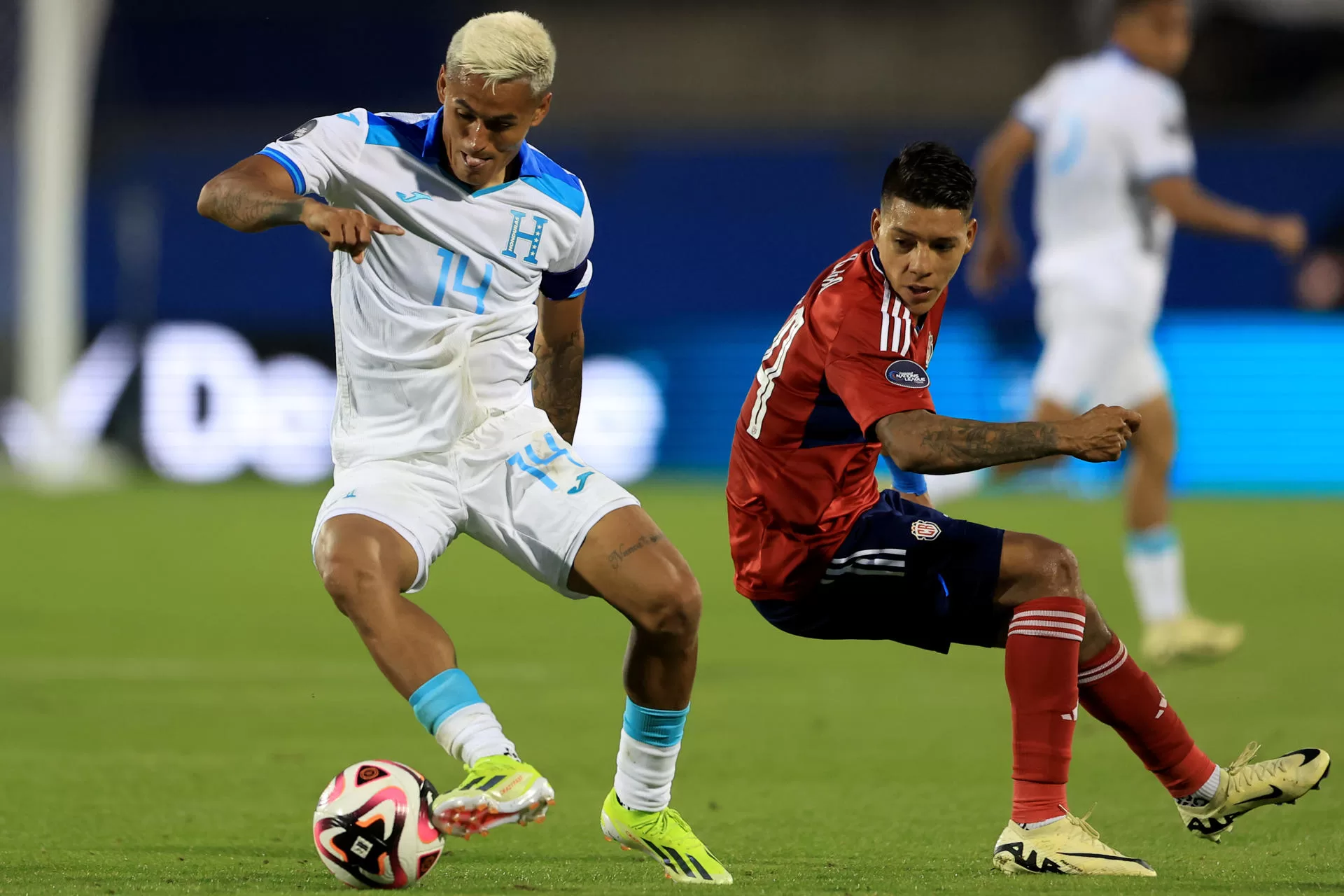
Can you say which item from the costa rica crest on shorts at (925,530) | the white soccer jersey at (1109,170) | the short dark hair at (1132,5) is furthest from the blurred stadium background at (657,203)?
the costa rica crest on shorts at (925,530)

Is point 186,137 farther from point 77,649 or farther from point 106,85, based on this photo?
point 77,649

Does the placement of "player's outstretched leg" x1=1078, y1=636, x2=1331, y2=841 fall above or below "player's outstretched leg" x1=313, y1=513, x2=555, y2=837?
below

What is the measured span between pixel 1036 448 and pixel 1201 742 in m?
2.72

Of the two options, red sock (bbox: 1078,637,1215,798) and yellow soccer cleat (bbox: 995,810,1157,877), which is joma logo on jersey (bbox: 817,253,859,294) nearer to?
red sock (bbox: 1078,637,1215,798)

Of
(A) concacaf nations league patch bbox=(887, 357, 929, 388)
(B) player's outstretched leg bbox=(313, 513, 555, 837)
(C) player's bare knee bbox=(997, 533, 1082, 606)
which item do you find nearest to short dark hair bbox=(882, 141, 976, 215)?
(A) concacaf nations league patch bbox=(887, 357, 929, 388)

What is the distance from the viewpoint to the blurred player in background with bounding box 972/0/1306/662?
27.5 feet

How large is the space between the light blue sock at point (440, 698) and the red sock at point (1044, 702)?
4.22 feet

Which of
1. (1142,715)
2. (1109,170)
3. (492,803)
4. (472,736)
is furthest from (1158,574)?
(492,803)

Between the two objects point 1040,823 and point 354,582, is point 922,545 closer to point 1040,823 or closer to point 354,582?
point 1040,823

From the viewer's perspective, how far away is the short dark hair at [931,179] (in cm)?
460

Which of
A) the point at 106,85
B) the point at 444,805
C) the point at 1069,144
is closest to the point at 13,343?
the point at 106,85

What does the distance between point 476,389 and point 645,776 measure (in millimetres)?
1015

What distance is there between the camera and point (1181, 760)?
16.2ft

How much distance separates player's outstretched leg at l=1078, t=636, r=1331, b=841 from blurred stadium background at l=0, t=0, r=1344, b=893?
0.15 m
